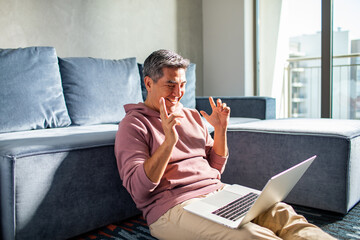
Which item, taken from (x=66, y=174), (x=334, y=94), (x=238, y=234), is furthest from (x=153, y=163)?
(x=334, y=94)

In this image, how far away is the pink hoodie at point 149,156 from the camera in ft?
3.77

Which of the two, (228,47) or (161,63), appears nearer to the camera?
(161,63)

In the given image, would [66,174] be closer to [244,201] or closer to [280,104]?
[244,201]

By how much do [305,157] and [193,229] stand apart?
875mm

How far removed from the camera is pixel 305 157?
1.70 m

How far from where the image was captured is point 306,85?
429cm

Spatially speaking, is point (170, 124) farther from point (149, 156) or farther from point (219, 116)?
point (219, 116)

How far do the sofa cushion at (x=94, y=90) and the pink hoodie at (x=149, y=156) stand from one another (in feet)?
2.84

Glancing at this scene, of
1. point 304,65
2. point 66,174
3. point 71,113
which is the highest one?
point 304,65

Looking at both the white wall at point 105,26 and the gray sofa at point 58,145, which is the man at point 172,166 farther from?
the white wall at point 105,26

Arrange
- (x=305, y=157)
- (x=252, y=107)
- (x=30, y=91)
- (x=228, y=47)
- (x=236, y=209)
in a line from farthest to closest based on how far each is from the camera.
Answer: (x=228, y=47)
(x=252, y=107)
(x=30, y=91)
(x=305, y=157)
(x=236, y=209)

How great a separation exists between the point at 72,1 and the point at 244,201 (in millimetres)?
2167

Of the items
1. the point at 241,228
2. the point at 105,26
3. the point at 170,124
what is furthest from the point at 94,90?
the point at 241,228

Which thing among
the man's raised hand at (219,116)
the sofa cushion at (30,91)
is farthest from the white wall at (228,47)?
the man's raised hand at (219,116)
